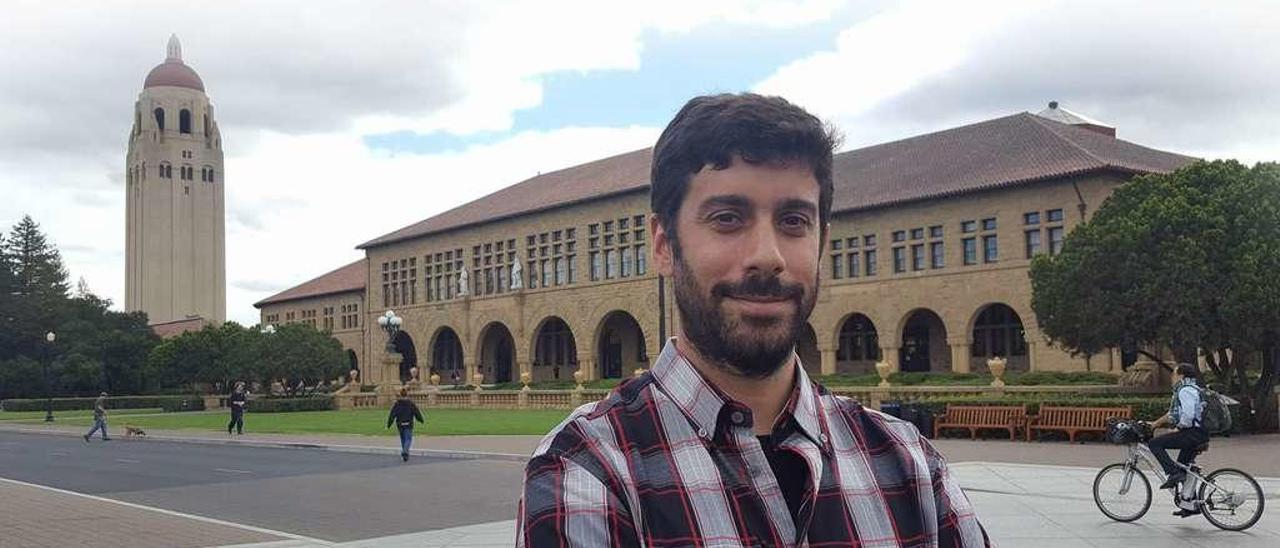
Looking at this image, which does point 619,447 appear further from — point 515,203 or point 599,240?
point 515,203

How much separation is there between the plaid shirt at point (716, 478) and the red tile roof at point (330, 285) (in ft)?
264

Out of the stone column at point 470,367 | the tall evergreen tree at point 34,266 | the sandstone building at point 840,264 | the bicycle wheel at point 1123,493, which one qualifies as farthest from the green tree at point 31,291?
the bicycle wheel at point 1123,493

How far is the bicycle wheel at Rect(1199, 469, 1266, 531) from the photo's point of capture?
11.5 m

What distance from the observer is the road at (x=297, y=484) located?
45.0 ft

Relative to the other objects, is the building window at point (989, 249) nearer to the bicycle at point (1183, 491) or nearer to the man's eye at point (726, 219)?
the bicycle at point (1183, 491)

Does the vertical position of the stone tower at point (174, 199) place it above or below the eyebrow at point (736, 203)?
above

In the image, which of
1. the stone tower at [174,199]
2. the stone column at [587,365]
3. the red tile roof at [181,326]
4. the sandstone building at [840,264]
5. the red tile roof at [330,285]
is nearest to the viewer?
the sandstone building at [840,264]

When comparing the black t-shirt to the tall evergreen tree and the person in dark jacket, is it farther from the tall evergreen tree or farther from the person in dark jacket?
the tall evergreen tree

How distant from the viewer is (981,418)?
2736 cm

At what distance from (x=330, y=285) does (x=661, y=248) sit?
86890mm

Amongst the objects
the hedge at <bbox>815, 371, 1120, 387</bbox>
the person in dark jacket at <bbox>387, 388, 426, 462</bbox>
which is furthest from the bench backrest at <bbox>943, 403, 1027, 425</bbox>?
the person in dark jacket at <bbox>387, 388, 426, 462</bbox>

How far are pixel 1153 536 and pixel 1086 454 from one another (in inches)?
432

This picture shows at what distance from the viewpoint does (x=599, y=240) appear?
201 feet

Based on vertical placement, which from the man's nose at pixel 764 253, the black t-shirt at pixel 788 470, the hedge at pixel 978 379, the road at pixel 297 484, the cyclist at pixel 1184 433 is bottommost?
the road at pixel 297 484
